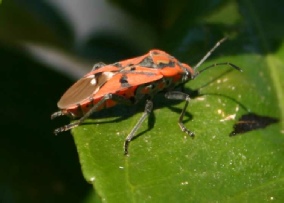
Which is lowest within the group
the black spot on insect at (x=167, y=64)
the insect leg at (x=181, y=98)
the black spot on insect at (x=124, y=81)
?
the insect leg at (x=181, y=98)

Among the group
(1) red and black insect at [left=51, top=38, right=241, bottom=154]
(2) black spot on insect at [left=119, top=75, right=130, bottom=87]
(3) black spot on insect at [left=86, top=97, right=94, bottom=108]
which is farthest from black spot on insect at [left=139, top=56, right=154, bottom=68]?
(3) black spot on insect at [left=86, top=97, right=94, bottom=108]

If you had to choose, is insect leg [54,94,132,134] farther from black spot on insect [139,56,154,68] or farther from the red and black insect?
black spot on insect [139,56,154,68]

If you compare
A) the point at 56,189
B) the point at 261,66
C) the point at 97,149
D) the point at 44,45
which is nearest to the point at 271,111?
the point at 261,66

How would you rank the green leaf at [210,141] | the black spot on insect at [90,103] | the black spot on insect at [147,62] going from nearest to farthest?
the green leaf at [210,141], the black spot on insect at [90,103], the black spot on insect at [147,62]

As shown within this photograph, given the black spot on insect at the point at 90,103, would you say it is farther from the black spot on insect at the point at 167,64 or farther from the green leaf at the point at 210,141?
the black spot on insect at the point at 167,64

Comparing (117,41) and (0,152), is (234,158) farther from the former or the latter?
(117,41)

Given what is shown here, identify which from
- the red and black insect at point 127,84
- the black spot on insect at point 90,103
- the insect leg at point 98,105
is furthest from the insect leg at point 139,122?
the black spot on insect at point 90,103

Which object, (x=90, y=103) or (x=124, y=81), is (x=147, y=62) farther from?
(x=90, y=103)
